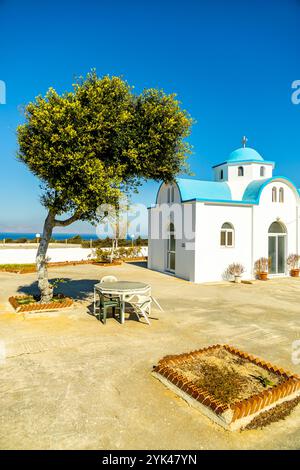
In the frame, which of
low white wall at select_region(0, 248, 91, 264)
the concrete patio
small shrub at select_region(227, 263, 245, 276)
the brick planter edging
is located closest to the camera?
the concrete patio

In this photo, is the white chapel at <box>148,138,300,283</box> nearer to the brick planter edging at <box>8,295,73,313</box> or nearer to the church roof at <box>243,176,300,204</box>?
the church roof at <box>243,176,300,204</box>

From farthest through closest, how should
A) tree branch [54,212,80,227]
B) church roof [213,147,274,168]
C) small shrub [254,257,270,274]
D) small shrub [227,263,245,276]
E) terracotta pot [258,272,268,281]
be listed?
church roof [213,147,274,168]
small shrub [254,257,270,274]
terracotta pot [258,272,268,281]
small shrub [227,263,245,276]
tree branch [54,212,80,227]

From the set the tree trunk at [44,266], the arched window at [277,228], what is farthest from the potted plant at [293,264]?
the tree trunk at [44,266]

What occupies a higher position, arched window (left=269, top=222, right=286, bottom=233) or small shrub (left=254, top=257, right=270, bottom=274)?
arched window (left=269, top=222, right=286, bottom=233)

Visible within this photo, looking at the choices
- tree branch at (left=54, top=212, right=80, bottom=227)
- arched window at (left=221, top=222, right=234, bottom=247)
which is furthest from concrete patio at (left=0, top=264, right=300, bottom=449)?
arched window at (left=221, top=222, right=234, bottom=247)

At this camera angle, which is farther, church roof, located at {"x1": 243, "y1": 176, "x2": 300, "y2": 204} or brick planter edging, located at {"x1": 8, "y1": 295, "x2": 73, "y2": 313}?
church roof, located at {"x1": 243, "y1": 176, "x2": 300, "y2": 204}

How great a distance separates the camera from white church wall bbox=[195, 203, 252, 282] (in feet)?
55.3

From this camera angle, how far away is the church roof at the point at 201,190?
1809 cm

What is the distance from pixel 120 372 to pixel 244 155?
744 inches

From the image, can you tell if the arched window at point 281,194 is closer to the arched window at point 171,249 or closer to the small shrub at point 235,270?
the small shrub at point 235,270

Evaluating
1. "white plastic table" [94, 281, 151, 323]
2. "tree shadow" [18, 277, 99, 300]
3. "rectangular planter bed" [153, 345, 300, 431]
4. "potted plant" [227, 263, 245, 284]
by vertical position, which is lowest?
"rectangular planter bed" [153, 345, 300, 431]

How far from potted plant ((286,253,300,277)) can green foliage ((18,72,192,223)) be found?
13.2 meters

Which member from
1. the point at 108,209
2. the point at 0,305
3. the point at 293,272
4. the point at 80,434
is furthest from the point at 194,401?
the point at 293,272

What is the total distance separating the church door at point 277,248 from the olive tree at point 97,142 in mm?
11680
